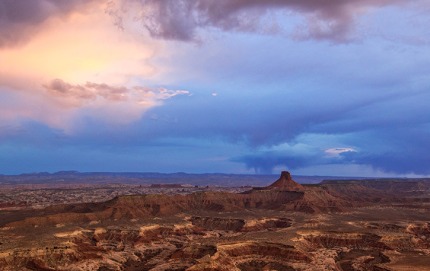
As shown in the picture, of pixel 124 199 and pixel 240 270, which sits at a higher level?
pixel 124 199

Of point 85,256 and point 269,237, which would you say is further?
point 269,237

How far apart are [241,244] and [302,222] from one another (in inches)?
1741

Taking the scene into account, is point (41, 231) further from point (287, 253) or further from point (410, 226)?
point (410, 226)

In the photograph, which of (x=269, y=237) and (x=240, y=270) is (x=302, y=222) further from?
(x=240, y=270)

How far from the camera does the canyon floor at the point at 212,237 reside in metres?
80.4

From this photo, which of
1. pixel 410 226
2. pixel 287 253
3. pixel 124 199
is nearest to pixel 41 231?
pixel 124 199

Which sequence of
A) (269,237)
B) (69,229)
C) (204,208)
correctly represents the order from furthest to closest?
(204,208)
(69,229)
(269,237)

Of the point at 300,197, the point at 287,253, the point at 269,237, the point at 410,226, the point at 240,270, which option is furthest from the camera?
the point at 300,197

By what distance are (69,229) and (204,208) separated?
219 ft

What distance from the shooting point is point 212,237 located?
10719 cm

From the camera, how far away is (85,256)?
272 ft

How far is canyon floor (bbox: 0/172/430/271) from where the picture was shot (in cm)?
8038

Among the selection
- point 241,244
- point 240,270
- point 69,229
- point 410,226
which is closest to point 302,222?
point 410,226

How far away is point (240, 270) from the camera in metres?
79.5
